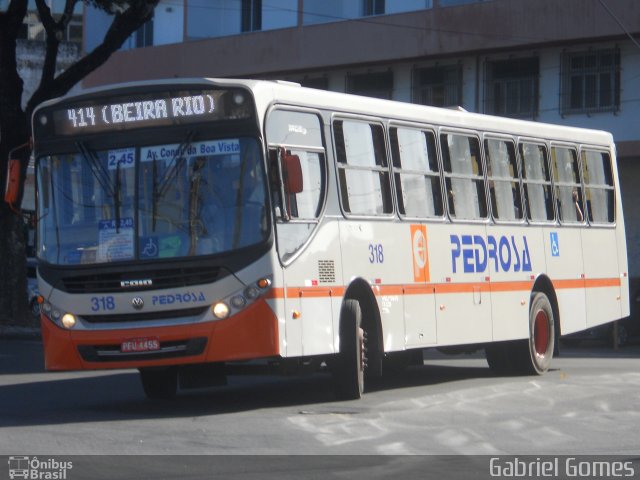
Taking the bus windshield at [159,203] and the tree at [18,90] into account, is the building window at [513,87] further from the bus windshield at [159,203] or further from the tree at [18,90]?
the bus windshield at [159,203]

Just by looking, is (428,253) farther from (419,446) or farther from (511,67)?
(511,67)

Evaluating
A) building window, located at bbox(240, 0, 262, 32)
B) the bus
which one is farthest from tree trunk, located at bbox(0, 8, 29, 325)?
building window, located at bbox(240, 0, 262, 32)

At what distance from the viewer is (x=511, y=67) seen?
3862 cm

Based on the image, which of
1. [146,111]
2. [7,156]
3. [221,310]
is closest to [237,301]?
[221,310]

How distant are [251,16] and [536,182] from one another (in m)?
28.5

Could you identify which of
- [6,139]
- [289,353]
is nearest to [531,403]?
[289,353]

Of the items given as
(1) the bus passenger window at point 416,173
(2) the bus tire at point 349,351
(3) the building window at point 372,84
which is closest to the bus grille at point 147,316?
(2) the bus tire at point 349,351

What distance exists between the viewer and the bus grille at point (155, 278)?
1261 cm

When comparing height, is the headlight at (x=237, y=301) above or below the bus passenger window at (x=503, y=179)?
below

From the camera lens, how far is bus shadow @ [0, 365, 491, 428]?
1303 cm

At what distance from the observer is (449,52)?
38969 mm

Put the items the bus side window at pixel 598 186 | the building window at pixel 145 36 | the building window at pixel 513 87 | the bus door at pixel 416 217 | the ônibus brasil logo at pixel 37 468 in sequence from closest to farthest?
the ônibus brasil logo at pixel 37 468 < the bus door at pixel 416 217 < the bus side window at pixel 598 186 < the building window at pixel 513 87 < the building window at pixel 145 36

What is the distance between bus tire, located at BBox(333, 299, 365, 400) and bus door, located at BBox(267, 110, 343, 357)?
175 mm

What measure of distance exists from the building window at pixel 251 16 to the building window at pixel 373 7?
4.41m
